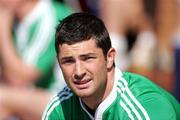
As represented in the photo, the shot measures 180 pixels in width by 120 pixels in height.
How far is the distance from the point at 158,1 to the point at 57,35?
2249 millimetres

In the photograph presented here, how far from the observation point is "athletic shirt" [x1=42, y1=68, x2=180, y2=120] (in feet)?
12.4

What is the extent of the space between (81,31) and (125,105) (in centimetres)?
48

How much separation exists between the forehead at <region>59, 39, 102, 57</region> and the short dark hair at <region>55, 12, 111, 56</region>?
24 millimetres

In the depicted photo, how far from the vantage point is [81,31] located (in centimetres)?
384

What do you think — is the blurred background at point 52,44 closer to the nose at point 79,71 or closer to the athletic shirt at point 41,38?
the athletic shirt at point 41,38

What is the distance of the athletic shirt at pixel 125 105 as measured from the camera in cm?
379

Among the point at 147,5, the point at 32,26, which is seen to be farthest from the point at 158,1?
the point at 32,26

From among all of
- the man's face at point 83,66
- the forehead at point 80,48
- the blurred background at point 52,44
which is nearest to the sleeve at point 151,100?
the man's face at point 83,66

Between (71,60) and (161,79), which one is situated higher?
(71,60)

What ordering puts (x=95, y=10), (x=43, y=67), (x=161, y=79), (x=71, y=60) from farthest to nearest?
1. (x=95, y=10)
2. (x=161, y=79)
3. (x=43, y=67)
4. (x=71, y=60)

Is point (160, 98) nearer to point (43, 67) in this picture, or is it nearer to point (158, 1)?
point (43, 67)

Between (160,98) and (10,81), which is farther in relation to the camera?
(10,81)

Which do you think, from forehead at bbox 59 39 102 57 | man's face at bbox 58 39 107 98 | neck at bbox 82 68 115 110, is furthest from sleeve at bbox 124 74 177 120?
forehead at bbox 59 39 102 57

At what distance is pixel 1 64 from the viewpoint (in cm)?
572
